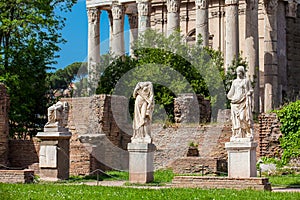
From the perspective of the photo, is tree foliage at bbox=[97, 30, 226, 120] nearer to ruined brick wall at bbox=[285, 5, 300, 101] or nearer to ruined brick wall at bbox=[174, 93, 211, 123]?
ruined brick wall at bbox=[174, 93, 211, 123]

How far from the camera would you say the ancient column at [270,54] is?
46.6 metres

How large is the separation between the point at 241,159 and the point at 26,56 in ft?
51.8

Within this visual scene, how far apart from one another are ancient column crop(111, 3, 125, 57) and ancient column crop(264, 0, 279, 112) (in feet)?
30.7

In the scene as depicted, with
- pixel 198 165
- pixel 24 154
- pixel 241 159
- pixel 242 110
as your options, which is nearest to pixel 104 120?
pixel 24 154

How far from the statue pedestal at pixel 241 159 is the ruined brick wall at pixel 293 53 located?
3045cm

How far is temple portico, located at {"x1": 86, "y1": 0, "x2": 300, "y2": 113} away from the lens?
43750mm

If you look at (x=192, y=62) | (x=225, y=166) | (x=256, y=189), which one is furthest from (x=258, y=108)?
(x=256, y=189)

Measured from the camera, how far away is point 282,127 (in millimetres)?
26969

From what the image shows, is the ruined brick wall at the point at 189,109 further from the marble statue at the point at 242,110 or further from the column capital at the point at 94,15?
the column capital at the point at 94,15

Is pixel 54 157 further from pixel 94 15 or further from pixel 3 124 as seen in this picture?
pixel 94 15

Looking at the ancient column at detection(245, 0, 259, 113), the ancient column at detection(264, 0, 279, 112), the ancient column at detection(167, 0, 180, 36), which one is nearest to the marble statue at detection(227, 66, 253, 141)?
the ancient column at detection(245, 0, 259, 113)

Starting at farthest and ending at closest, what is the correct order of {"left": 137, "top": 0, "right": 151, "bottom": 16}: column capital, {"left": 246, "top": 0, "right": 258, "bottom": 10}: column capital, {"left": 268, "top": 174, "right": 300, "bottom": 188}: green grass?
{"left": 137, "top": 0, "right": 151, "bottom": 16}: column capital < {"left": 246, "top": 0, "right": 258, "bottom": 10}: column capital < {"left": 268, "top": 174, "right": 300, "bottom": 188}: green grass

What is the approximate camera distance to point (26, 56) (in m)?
32.8

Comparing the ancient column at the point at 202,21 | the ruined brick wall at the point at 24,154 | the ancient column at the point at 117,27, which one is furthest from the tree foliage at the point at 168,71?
the ruined brick wall at the point at 24,154
